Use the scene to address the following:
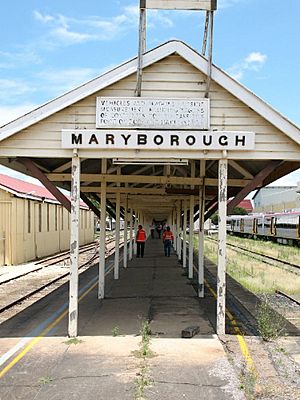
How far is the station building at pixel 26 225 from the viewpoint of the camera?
23203 millimetres

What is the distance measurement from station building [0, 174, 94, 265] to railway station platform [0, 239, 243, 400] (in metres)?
11.0

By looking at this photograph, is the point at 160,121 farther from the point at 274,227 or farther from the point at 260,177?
the point at 274,227

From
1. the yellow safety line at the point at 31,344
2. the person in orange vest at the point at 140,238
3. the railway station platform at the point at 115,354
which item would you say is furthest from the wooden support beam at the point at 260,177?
the person in orange vest at the point at 140,238

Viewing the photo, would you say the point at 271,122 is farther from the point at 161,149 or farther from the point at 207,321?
the point at 207,321

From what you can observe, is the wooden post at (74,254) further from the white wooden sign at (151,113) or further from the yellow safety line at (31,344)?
the white wooden sign at (151,113)

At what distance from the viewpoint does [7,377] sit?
6445mm

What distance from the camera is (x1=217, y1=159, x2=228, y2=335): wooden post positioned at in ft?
28.6

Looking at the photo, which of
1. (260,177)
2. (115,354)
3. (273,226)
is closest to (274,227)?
(273,226)

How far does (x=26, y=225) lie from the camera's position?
25.3 meters

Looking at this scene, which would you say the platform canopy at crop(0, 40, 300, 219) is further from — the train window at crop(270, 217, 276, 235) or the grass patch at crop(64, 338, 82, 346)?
the train window at crop(270, 217, 276, 235)

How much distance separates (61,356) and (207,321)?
346 centimetres

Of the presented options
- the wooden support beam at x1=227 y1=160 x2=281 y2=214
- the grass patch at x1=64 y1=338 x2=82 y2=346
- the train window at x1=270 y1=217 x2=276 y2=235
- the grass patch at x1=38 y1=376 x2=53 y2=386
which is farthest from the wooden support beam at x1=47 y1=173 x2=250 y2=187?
the train window at x1=270 y1=217 x2=276 y2=235

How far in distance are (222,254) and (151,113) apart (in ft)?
8.22

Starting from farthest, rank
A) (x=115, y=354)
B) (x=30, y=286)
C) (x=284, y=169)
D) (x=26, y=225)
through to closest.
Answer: (x=26, y=225)
(x=30, y=286)
(x=284, y=169)
(x=115, y=354)
